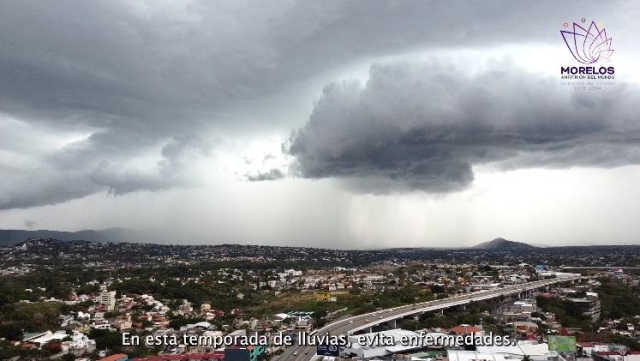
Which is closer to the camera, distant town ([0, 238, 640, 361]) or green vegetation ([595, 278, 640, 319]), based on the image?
distant town ([0, 238, 640, 361])

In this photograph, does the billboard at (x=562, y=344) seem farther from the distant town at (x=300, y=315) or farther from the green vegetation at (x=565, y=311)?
the green vegetation at (x=565, y=311)

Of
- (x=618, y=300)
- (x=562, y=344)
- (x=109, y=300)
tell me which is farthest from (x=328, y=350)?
(x=618, y=300)

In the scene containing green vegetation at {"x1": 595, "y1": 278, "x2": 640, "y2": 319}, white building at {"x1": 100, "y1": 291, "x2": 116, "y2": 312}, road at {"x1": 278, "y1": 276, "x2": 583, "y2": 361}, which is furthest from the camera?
white building at {"x1": 100, "y1": 291, "x2": 116, "y2": 312}

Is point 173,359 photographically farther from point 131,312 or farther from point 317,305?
point 317,305

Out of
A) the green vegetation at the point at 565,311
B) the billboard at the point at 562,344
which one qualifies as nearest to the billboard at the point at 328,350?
the billboard at the point at 562,344

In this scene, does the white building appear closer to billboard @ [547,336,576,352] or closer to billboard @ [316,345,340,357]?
billboard @ [316,345,340,357]

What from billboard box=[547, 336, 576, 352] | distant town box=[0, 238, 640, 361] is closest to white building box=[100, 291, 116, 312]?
distant town box=[0, 238, 640, 361]
